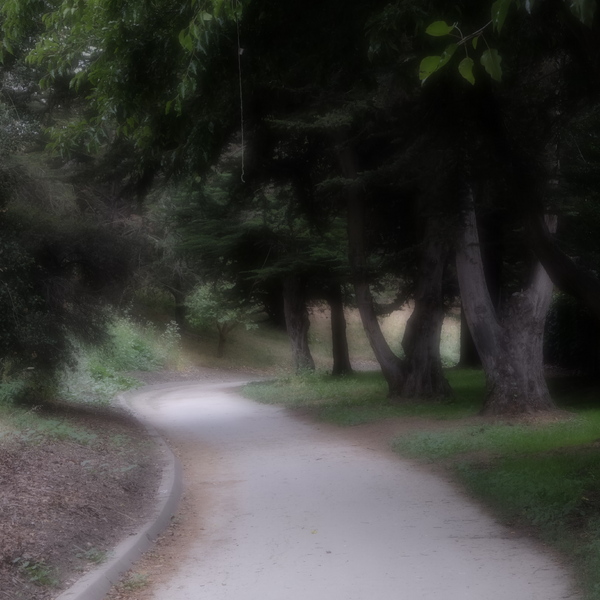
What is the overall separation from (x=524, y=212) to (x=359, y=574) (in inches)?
185

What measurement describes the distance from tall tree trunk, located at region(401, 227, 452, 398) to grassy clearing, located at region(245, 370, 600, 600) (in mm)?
677

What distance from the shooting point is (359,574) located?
6453mm

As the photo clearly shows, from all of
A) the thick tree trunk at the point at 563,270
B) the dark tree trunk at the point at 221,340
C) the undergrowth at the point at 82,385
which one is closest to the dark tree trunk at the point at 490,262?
the thick tree trunk at the point at 563,270

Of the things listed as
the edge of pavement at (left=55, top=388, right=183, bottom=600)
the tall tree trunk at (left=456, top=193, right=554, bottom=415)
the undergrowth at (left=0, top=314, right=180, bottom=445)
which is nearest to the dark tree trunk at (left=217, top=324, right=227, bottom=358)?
the undergrowth at (left=0, top=314, right=180, bottom=445)

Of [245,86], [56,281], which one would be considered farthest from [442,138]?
[56,281]

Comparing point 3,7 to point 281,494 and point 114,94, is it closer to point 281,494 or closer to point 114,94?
point 114,94

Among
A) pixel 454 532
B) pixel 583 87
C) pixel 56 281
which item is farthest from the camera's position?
pixel 56 281

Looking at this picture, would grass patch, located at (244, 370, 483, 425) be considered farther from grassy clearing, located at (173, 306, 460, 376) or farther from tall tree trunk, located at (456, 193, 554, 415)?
grassy clearing, located at (173, 306, 460, 376)

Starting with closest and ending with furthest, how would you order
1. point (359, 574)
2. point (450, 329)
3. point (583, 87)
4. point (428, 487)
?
1. point (359, 574)
2. point (583, 87)
3. point (428, 487)
4. point (450, 329)

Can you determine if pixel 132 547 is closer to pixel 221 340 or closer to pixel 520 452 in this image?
pixel 520 452

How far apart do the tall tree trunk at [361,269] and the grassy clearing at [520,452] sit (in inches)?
28.8

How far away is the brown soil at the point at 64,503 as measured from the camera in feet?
19.2

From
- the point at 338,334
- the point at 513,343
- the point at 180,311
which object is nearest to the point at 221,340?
the point at 180,311

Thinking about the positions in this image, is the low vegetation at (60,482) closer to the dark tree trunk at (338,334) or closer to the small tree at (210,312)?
the dark tree trunk at (338,334)
